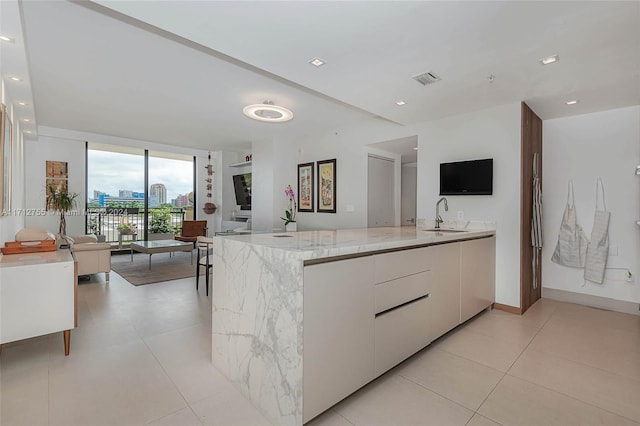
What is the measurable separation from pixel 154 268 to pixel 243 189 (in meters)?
2.90

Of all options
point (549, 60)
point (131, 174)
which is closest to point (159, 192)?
point (131, 174)

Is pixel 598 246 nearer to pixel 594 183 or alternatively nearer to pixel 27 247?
pixel 594 183

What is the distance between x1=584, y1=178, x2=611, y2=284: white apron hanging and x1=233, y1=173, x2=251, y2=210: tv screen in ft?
21.1

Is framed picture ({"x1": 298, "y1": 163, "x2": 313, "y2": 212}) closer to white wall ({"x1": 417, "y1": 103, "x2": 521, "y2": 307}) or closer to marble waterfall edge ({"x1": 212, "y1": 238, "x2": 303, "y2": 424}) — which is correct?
white wall ({"x1": 417, "y1": 103, "x2": 521, "y2": 307})

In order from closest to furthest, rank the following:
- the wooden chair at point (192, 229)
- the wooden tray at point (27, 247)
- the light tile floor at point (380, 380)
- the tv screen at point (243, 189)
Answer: the light tile floor at point (380, 380) → the wooden tray at point (27, 247) → the wooden chair at point (192, 229) → the tv screen at point (243, 189)

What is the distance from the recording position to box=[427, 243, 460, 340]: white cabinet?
2.47 metres

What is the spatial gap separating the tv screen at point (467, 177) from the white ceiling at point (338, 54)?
667 mm

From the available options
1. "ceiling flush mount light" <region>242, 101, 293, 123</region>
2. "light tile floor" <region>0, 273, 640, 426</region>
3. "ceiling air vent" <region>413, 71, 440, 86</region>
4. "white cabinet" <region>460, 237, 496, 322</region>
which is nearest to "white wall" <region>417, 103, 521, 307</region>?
"white cabinet" <region>460, 237, 496, 322</region>

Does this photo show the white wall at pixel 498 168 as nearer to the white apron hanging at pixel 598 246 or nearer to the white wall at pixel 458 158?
the white wall at pixel 458 158

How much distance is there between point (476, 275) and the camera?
3141mm

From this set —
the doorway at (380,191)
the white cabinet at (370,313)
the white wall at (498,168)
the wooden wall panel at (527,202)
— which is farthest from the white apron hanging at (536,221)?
the doorway at (380,191)

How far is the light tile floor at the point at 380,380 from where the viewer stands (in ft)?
5.53

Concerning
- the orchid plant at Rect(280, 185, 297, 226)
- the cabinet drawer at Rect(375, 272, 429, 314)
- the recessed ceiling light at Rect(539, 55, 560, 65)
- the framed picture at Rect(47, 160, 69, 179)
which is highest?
the recessed ceiling light at Rect(539, 55, 560, 65)

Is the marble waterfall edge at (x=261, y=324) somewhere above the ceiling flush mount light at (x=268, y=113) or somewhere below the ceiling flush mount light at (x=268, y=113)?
below
